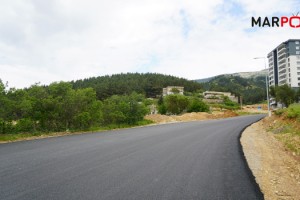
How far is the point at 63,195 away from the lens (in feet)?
18.5

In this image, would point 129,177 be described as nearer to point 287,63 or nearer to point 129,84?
point 129,84

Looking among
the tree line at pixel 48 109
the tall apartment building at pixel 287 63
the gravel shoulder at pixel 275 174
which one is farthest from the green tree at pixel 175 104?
the tall apartment building at pixel 287 63

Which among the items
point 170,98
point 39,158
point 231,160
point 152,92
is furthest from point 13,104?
point 152,92

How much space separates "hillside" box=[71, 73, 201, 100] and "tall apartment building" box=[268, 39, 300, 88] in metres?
32.9

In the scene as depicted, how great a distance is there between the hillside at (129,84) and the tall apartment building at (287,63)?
108ft

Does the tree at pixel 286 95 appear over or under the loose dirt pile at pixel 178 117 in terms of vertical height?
over

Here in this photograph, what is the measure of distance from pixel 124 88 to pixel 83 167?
88.9 m

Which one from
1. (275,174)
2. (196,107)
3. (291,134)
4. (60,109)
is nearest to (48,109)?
(60,109)

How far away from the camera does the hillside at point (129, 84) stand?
9444 cm

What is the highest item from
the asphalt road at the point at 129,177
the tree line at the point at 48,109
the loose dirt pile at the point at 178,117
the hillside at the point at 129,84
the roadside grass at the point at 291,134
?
the hillside at the point at 129,84

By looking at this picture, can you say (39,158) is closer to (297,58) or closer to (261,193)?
(261,193)

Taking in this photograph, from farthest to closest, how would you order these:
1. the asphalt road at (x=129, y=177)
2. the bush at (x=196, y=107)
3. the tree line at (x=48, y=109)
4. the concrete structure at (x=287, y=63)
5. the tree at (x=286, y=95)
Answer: the concrete structure at (x=287, y=63)
the tree at (x=286, y=95)
the bush at (x=196, y=107)
the tree line at (x=48, y=109)
the asphalt road at (x=129, y=177)

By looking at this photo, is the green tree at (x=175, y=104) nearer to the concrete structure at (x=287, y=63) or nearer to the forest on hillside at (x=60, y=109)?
the forest on hillside at (x=60, y=109)

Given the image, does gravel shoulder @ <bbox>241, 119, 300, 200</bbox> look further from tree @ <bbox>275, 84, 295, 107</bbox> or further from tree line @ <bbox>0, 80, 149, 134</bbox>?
tree @ <bbox>275, 84, 295, 107</bbox>
